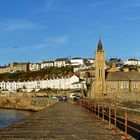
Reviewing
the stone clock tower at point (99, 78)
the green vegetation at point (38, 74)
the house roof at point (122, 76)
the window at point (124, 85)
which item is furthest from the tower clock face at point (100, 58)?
the green vegetation at point (38, 74)

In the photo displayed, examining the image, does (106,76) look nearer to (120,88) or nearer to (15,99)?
(120,88)

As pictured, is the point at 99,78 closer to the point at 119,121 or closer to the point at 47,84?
the point at 47,84

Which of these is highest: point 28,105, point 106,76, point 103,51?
point 103,51

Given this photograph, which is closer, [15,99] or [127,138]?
[127,138]

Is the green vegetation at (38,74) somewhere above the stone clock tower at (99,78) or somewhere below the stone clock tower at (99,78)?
above

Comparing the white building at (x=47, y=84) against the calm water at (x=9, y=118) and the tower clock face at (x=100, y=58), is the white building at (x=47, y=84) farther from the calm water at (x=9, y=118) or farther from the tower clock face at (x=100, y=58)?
the calm water at (x=9, y=118)

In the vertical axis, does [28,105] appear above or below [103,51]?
below

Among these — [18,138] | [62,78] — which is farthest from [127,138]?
[62,78]

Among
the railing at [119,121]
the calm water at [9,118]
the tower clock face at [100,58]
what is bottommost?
the calm water at [9,118]

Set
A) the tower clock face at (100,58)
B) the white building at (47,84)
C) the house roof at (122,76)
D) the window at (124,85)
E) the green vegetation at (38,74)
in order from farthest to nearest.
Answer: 1. the green vegetation at (38,74)
2. the white building at (47,84)
3. the window at (124,85)
4. the house roof at (122,76)
5. the tower clock face at (100,58)

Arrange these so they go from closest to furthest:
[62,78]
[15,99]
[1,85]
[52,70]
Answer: [15,99] < [62,78] < [1,85] < [52,70]

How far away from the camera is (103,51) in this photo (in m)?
99.6

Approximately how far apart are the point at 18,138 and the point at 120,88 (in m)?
90.1

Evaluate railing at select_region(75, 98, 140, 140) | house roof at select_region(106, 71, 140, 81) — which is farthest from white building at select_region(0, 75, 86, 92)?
railing at select_region(75, 98, 140, 140)
